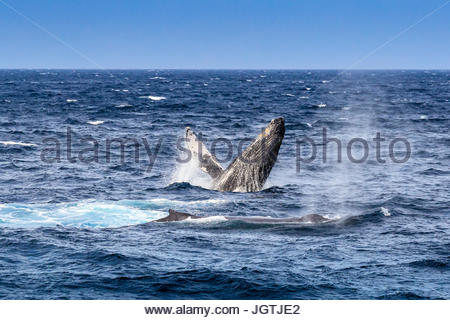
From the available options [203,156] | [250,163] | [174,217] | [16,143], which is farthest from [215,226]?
[16,143]

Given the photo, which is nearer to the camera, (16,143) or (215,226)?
(215,226)

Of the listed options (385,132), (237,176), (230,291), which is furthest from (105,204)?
(385,132)

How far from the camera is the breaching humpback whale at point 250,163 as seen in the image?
27.9 m

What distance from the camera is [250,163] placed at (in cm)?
2833

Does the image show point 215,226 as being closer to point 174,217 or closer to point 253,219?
point 253,219

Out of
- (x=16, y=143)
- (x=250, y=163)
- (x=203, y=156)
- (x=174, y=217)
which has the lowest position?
(x=174, y=217)

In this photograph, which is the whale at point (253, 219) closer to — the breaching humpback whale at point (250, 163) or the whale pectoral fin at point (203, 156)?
the breaching humpback whale at point (250, 163)

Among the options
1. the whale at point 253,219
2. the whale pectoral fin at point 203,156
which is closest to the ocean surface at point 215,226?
the whale at point 253,219

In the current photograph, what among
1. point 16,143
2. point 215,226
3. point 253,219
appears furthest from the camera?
point 16,143

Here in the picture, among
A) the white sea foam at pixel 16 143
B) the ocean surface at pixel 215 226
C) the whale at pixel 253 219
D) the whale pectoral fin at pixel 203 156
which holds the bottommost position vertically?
the ocean surface at pixel 215 226

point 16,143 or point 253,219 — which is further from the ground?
point 16,143

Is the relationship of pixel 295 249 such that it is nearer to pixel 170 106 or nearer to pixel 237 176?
pixel 237 176

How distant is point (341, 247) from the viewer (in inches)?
807

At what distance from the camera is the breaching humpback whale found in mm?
27906
